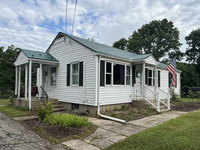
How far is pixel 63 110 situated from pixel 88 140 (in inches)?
220

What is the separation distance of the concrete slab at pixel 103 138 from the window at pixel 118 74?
4279 millimetres

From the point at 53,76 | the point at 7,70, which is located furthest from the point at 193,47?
the point at 7,70

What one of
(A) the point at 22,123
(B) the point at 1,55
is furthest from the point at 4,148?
(B) the point at 1,55

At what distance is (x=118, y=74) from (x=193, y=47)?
26500 millimetres

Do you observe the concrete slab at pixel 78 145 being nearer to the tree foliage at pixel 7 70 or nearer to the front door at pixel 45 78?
Result: the front door at pixel 45 78

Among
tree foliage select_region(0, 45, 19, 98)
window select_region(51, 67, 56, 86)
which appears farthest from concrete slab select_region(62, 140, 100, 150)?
tree foliage select_region(0, 45, 19, 98)

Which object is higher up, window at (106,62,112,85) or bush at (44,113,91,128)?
window at (106,62,112,85)

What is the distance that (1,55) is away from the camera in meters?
21.2

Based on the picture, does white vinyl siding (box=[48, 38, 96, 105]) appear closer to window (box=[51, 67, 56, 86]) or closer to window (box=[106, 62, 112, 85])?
window (box=[51, 67, 56, 86])

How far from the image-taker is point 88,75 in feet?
27.8

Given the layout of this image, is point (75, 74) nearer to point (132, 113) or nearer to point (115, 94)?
point (115, 94)

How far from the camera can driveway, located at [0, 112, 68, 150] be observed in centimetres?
398

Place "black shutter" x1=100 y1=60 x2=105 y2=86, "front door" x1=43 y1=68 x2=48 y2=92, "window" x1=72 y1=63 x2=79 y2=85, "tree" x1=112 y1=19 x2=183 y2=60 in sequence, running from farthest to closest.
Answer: "tree" x1=112 y1=19 x2=183 y2=60 → "front door" x1=43 y1=68 x2=48 y2=92 → "window" x1=72 y1=63 x2=79 y2=85 → "black shutter" x1=100 y1=60 x2=105 y2=86

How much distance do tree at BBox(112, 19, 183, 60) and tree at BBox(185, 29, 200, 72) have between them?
1.79 meters
